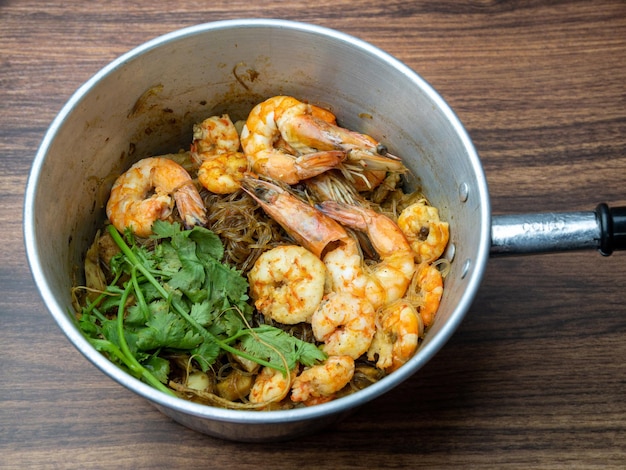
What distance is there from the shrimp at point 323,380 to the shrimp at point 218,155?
484 mm

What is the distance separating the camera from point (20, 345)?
1.79 metres

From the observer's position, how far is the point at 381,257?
1.64m

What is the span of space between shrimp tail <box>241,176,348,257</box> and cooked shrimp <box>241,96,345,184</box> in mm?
45

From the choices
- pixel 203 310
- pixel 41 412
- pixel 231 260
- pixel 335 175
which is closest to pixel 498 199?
pixel 335 175

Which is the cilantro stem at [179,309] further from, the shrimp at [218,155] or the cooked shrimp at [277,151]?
the cooked shrimp at [277,151]

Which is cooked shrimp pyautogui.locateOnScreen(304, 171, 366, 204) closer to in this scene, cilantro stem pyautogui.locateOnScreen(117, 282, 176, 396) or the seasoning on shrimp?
the seasoning on shrimp

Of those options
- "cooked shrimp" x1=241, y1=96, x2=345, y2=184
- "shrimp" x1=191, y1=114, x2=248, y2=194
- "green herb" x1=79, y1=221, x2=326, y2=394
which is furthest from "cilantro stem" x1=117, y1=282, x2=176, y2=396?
"cooked shrimp" x1=241, y1=96, x2=345, y2=184

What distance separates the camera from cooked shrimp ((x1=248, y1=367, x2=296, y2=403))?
1473 millimetres

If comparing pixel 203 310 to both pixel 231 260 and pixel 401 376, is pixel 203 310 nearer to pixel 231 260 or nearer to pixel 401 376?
pixel 231 260

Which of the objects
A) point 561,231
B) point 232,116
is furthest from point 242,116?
point 561,231

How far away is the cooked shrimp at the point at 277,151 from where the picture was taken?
1669 millimetres

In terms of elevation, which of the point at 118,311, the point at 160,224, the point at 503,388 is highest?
the point at 160,224

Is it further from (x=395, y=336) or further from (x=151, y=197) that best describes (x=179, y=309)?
(x=395, y=336)

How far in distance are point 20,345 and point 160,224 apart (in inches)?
21.1
